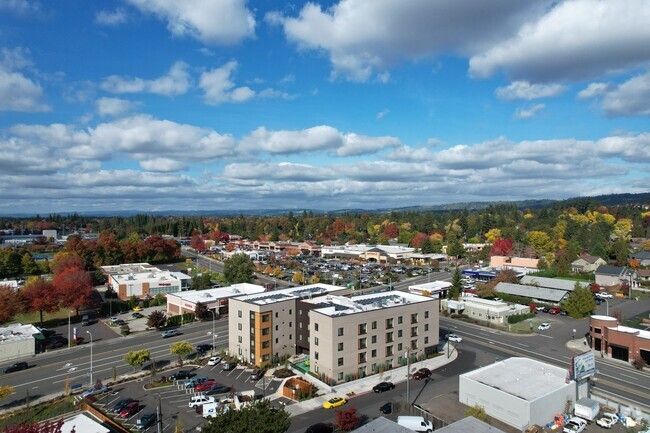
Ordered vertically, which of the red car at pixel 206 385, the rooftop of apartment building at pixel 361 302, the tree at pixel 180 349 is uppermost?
the rooftop of apartment building at pixel 361 302

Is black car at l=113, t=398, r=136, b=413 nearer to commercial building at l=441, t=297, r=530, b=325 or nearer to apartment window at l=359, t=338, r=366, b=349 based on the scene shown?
apartment window at l=359, t=338, r=366, b=349

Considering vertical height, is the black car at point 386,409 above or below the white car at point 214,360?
above

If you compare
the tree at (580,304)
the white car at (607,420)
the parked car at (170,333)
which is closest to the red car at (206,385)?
the parked car at (170,333)

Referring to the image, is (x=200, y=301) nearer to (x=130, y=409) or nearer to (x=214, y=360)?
(x=214, y=360)

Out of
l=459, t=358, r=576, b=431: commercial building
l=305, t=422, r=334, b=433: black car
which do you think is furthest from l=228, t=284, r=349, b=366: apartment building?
l=459, t=358, r=576, b=431: commercial building

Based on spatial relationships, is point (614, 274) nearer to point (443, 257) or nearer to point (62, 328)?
point (443, 257)

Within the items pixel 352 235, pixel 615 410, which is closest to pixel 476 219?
pixel 352 235

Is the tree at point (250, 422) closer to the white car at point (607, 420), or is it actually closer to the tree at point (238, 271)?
the white car at point (607, 420)

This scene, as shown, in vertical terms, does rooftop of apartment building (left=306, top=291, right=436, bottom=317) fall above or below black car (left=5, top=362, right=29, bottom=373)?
above
